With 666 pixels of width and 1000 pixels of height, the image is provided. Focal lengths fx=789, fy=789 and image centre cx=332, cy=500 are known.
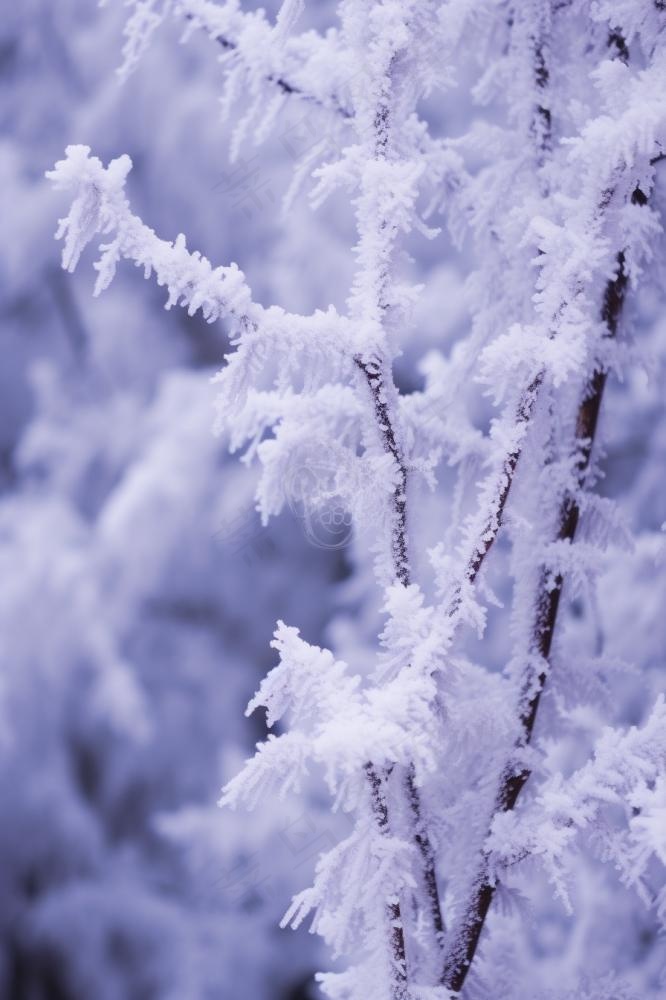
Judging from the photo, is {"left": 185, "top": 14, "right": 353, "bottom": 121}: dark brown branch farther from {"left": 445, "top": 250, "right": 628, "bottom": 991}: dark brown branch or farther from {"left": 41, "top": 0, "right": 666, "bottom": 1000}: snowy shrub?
{"left": 445, "top": 250, "right": 628, "bottom": 991}: dark brown branch

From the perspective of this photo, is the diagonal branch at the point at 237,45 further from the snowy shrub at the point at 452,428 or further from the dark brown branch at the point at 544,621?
the dark brown branch at the point at 544,621

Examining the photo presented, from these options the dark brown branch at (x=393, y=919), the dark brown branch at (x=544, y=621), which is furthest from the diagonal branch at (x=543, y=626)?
the dark brown branch at (x=393, y=919)

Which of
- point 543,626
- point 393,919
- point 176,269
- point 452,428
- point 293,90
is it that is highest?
point 293,90

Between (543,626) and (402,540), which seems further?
(543,626)

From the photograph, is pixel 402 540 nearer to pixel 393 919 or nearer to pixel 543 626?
pixel 543 626

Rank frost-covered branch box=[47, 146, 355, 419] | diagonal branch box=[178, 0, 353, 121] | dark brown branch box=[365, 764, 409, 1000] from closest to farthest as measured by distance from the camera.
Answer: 1. frost-covered branch box=[47, 146, 355, 419]
2. dark brown branch box=[365, 764, 409, 1000]
3. diagonal branch box=[178, 0, 353, 121]

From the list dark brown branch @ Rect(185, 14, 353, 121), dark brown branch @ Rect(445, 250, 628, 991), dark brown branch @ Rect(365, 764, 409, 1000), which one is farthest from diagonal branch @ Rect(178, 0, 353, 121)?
dark brown branch @ Rect(365, 764, 409, 1000)

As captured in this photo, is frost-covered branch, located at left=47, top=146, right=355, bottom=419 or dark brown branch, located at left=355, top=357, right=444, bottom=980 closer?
frost-covered branch, located at left=47, top=146, right=355, bottom=419

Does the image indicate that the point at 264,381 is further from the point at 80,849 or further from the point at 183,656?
the point at 80,849

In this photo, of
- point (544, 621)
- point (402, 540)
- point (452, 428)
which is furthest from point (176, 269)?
point (544, 621)
